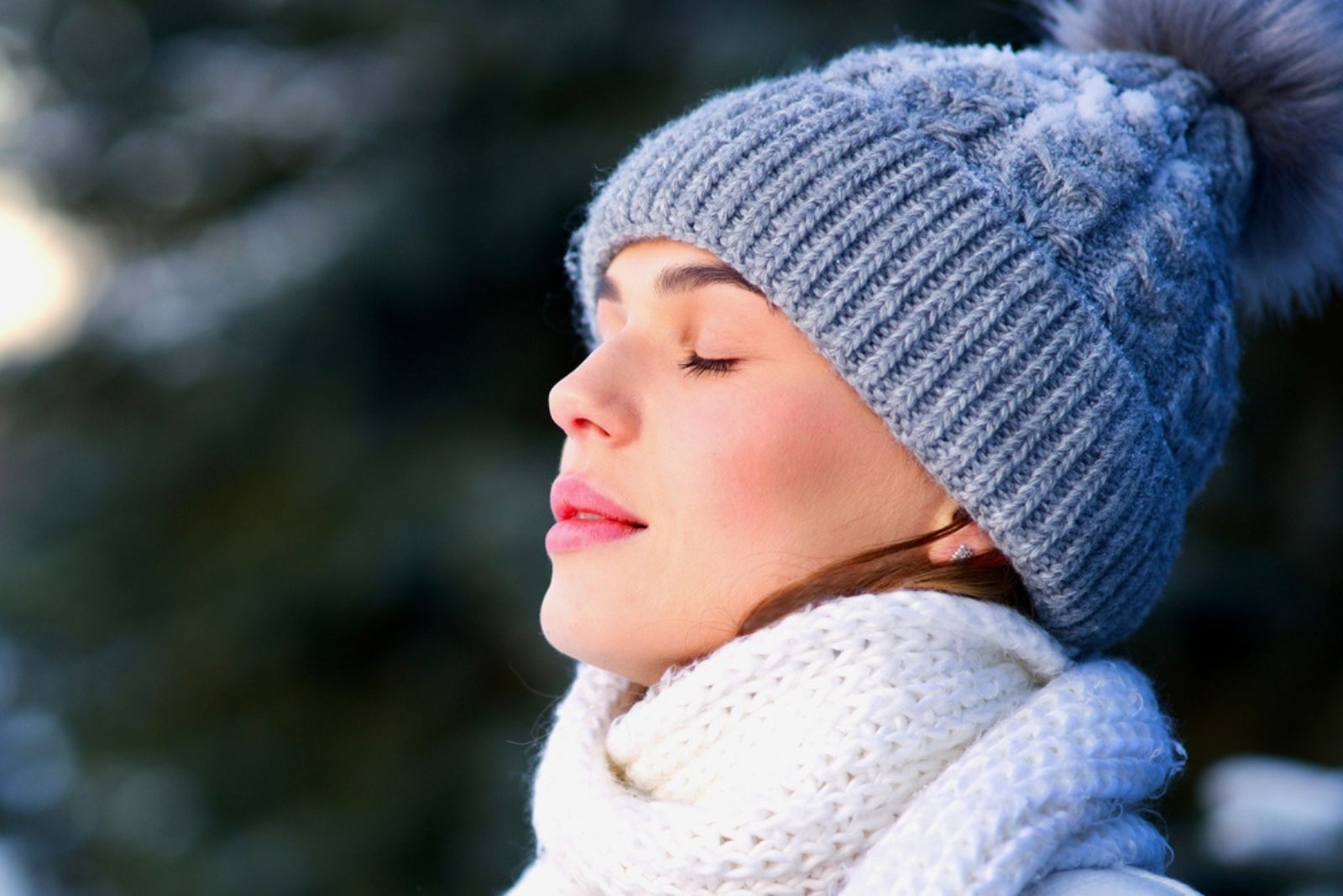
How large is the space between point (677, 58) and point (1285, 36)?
2.31 m

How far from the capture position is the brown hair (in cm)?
145

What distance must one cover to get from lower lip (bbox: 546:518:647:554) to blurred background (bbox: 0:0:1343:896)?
6.67ft

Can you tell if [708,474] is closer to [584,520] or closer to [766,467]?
[766,467]

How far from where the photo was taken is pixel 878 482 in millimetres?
1481

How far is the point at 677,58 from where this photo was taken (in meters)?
3.80

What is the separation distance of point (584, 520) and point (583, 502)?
0.09ft

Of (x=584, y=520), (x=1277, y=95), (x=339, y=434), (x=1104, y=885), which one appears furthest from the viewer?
(x=339, y=434)

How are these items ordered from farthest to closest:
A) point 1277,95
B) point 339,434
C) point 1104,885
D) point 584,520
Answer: point 339,434 → point 1277,95 → point 584,520 → point 1104,885

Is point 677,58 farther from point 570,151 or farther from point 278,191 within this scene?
point 278,191

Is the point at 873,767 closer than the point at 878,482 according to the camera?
Yes

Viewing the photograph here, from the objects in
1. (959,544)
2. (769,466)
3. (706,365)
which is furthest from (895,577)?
(706,365)

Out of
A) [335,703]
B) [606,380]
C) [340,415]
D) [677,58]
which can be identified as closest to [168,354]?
[340,415]

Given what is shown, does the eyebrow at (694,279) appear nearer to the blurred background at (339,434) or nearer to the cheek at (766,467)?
the cheek at (766,467)

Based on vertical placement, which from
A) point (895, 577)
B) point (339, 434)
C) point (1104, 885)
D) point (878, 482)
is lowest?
point (1104, 885)
